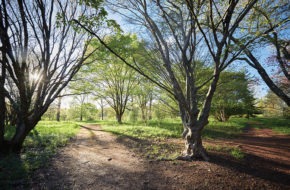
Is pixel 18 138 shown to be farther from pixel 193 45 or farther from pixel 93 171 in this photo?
pixel 193 45

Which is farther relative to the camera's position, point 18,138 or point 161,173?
point 18,138

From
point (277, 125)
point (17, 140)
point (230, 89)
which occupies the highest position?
point (230, 89)

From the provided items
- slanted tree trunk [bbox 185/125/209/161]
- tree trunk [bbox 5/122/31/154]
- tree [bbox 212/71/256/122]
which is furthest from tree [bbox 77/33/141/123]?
A: slanted tree trunk [bbox 185/125/209/161]

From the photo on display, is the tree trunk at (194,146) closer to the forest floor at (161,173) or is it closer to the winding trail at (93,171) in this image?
the forest floor at (161,173)

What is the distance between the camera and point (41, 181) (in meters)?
3.85

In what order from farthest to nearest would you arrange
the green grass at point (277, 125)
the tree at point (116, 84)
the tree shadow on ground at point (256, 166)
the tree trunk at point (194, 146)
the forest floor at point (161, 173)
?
1. the tree at point (116, 84)
2. the green grass at point (277, 125)
3. the tree trunk at point (194, 146)
4. the tree shadow on ground at point (256, 166)
5. the forest floor at point (161, 173)

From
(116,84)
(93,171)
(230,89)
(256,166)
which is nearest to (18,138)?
(93,171)

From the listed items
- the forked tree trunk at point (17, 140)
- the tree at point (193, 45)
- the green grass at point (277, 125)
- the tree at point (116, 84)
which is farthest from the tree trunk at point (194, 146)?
the tree at point (116, 84)

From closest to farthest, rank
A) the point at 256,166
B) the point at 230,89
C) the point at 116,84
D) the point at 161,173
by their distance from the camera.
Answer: the point at 161,173, the point at 256,166, the point at 230,89, the point at 116,84

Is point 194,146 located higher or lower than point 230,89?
lower

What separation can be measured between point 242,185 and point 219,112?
19.2m

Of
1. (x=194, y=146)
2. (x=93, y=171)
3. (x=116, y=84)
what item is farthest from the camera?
(x=116, y=84)

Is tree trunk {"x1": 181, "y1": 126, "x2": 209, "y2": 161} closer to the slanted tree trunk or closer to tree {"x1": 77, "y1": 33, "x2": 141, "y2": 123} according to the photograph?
the slanted tree trunk

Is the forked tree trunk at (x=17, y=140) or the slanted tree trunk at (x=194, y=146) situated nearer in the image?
the slanted tree trunk at (x=194, y=146)
